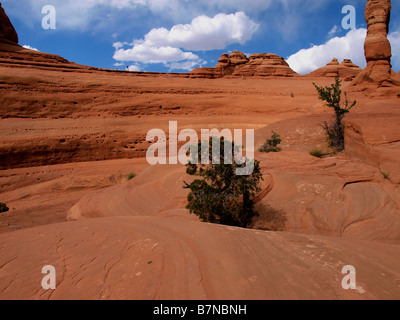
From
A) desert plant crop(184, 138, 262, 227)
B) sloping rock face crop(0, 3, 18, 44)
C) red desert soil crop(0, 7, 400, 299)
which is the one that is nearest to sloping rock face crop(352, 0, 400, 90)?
red desert soil crop(0, 7, 400, 299)

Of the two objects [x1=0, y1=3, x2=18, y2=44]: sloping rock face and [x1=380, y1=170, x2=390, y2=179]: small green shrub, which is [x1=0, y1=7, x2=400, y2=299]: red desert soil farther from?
[x1=0, y1=3, x2=18, y2=44]: sloping rock face

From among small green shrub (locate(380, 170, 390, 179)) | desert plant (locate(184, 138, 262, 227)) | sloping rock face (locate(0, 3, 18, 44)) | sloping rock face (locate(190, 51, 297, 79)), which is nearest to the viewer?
desert plant (locate(184, 138, 262, 227))

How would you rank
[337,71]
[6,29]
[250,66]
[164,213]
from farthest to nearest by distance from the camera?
[250,66]
[337,71]
[6,29]
[164,213]

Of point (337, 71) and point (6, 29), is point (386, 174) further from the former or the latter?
point (337, 71)

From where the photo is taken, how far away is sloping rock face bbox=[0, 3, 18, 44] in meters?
27.5

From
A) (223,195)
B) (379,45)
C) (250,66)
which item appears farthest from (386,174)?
(250,66)

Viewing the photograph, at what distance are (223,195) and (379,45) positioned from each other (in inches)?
935

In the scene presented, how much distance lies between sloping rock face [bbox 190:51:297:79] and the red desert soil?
30346mm

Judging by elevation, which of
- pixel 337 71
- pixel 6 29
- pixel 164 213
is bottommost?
pixel 164 213

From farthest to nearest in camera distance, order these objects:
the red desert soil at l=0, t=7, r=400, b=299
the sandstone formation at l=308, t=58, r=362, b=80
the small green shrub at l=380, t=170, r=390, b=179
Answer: the sandstone formation at l=308, t=58, r=362, b=80 < the small green shrub at l=380, t=170, r=390, b=179 < the red desert soil at l=0, t=7, r=400, b=299

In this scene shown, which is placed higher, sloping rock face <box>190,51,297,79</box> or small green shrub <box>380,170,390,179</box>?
sloping rock face <box>190,51,297,79</box>

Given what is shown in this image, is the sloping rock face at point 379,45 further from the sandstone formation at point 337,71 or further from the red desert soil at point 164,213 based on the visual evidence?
the sandstone formation at point 337,71

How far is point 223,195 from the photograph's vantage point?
6.49 meters
